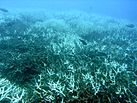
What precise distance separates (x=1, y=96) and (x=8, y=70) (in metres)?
1.56

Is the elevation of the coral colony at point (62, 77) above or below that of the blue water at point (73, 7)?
above

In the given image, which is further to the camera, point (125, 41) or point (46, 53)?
point (125, 41)

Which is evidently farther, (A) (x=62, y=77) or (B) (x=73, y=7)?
(B) (x=73, y=7)

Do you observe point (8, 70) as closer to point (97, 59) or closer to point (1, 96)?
point (1, 96)

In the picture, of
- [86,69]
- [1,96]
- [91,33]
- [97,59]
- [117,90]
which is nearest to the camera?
[1,96]

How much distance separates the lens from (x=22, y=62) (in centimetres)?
525

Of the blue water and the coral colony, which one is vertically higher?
the coral colony

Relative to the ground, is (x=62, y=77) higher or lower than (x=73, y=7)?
higher

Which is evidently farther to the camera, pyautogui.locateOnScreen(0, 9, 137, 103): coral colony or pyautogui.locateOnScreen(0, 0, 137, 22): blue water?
pyautogui.locateOnScreen(0, 0, 137, 22): blue water

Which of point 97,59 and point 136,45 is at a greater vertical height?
point 97,59

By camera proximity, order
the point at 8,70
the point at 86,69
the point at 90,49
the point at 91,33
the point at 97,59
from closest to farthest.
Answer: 1. the point at 86,69
2. the point at 8,70
3. the point at 97,59
4. the point at 90,49
5. the point at 91,33

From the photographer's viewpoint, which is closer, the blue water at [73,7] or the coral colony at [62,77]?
the coral colony at [62,77]

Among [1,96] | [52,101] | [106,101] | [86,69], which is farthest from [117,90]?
[1,96]

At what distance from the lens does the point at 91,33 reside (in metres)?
11.5
